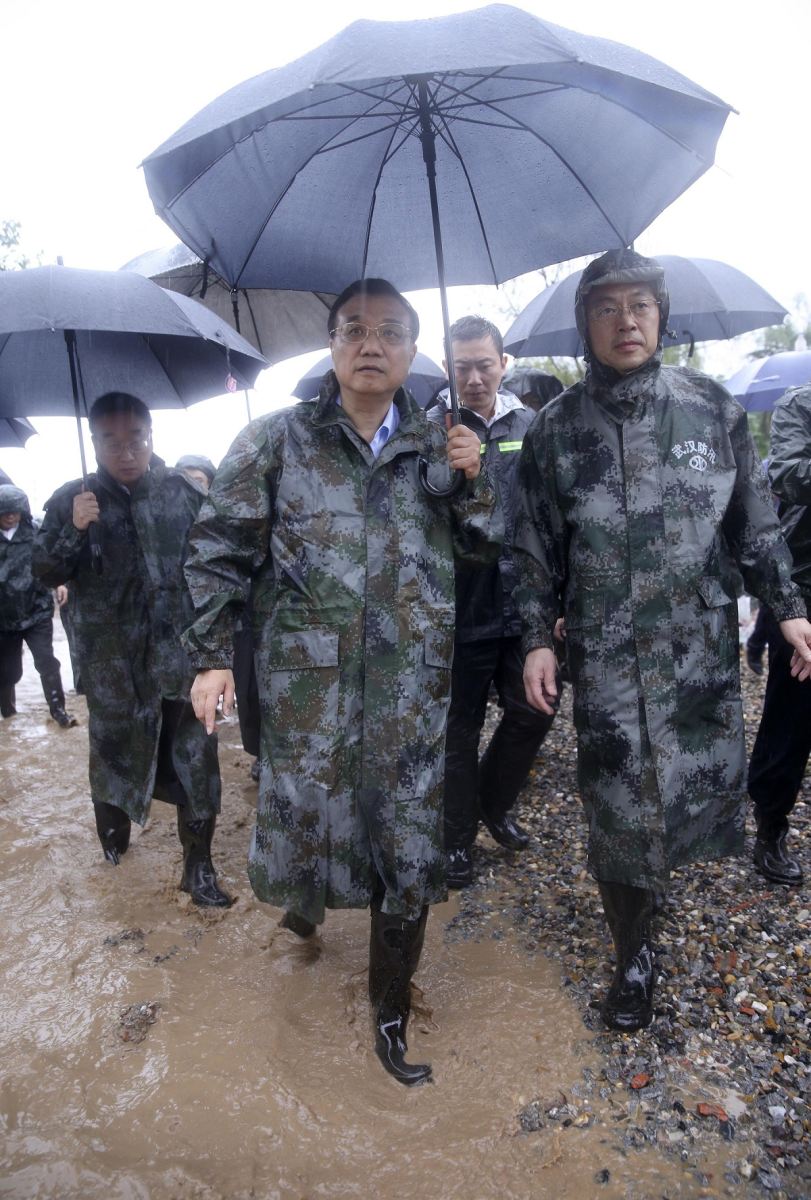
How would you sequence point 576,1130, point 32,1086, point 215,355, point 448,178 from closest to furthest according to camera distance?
1. point 576,1130
2. point 32,1086
3. point 448,178
4. point 215,355

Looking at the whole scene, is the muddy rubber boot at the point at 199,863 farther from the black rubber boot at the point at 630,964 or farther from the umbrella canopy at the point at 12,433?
the umbrella canopy at the point at 12,433

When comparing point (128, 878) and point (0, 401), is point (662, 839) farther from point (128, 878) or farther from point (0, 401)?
point (0, 401)

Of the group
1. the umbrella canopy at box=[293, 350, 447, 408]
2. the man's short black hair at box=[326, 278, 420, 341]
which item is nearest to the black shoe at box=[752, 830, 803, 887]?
the man's short black hair at box=[326, 278, 420, 341]

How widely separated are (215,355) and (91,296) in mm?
938

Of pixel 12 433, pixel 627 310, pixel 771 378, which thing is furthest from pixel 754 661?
pixel 12 433

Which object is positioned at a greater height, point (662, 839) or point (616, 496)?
point (616, 496)

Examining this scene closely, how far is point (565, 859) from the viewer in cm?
359

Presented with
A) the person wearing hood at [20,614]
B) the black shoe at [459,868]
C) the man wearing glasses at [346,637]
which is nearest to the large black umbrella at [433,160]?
the man wearing glasses at [346,637]

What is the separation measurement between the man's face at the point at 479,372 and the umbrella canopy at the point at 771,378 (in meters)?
3.75

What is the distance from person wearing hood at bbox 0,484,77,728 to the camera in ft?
21.5

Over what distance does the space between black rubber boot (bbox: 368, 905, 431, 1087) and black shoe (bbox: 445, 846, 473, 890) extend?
3.29ft

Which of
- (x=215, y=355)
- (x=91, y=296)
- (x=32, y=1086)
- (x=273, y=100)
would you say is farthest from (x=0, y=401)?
(x=32, y=1086)

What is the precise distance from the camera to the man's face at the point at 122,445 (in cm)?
339

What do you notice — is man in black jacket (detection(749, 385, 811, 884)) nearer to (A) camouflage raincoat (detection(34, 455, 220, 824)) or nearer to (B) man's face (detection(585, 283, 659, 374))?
(B) man's face (detection(585, 283, 659, 374))
